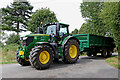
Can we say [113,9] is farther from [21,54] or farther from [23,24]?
[23,24]

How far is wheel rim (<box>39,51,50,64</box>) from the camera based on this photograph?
5.77 metres

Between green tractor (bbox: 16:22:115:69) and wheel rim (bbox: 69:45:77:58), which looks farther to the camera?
wheel rim (bbox: 69:45:77:58)

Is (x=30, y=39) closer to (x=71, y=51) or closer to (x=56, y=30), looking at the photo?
(x=56, y=30)

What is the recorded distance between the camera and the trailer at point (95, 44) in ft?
28.9

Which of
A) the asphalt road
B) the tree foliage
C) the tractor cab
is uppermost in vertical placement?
the tree foliage

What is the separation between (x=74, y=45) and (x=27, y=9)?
79.2 feet

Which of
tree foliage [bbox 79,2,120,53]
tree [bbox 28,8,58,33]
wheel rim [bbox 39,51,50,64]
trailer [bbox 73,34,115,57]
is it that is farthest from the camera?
tree [bbox 28,8,58,33]

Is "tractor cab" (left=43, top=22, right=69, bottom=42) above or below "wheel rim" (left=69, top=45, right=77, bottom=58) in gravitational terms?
above

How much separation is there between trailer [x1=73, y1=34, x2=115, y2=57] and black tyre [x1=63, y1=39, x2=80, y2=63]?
1.17 metres

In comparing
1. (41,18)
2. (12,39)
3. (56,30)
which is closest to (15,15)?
(12,39)

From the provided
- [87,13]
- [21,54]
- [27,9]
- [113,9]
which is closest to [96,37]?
[113,9]

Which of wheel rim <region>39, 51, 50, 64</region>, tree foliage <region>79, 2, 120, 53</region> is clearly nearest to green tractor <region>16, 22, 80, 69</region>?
wheel rim <region>39, 51, 50, 64</region>

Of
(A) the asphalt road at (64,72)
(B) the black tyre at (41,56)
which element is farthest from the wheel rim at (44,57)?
(A) the asphalt road at (64,72)

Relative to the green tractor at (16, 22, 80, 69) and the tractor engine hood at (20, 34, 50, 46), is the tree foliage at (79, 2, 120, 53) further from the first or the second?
the tractor engine hood at (20, 34, 50, 46)
